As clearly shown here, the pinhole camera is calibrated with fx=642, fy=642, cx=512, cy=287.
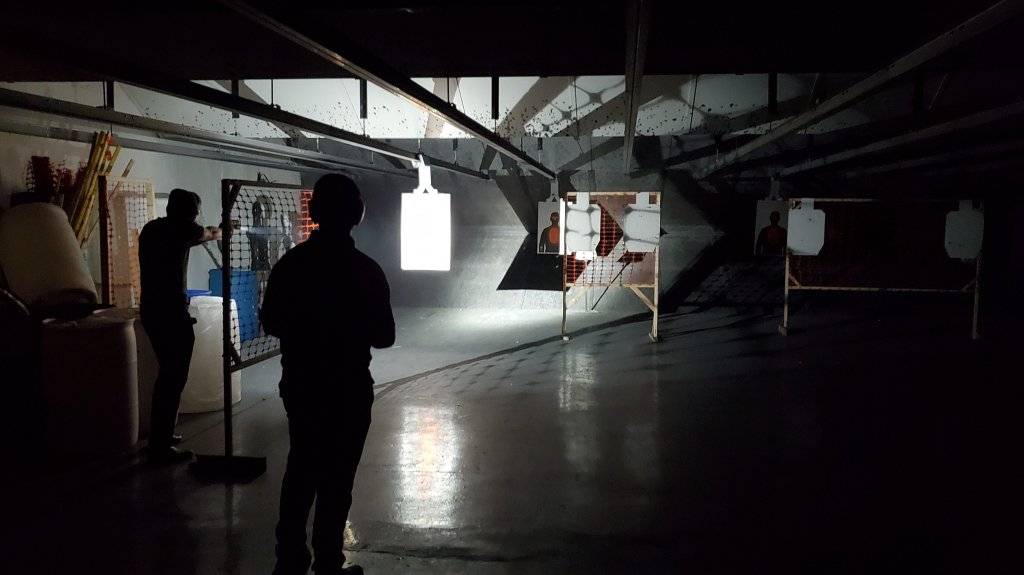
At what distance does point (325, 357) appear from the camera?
2033mm

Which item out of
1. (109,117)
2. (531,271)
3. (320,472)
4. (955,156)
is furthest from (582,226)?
(320,472)

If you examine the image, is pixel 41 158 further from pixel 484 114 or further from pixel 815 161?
pixel 815 161

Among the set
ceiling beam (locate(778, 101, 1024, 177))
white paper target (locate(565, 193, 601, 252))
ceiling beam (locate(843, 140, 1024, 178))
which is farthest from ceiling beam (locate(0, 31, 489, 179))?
ceiling beam (locate(843, 140, 1024, 178))

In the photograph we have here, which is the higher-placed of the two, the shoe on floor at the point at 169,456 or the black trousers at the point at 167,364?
the black trousers at the point at 167,364

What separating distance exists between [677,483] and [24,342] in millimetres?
3609

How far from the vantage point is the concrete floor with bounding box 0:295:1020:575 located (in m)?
2.39

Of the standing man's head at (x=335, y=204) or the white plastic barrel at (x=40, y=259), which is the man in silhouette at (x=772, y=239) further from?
the white plastic barrel at (x=40, y=259)

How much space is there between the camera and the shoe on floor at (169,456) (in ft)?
10.6

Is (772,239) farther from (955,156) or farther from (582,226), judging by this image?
(582,226)

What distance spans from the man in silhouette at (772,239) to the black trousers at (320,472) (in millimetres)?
6633

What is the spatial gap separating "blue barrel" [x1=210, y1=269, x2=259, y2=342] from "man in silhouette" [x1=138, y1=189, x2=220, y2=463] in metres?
3.19

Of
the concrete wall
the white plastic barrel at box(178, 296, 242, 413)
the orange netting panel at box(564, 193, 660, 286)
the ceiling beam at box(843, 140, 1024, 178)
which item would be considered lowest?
the white plastic barrel at box(178, 296, 242, 413)

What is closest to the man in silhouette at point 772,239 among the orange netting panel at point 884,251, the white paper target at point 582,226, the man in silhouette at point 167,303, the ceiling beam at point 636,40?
the orange netting panel at point 884,251

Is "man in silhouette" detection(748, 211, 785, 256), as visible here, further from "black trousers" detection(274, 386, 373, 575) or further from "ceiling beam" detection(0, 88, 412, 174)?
"black trousers" detection(274, 386, 373, 575)
